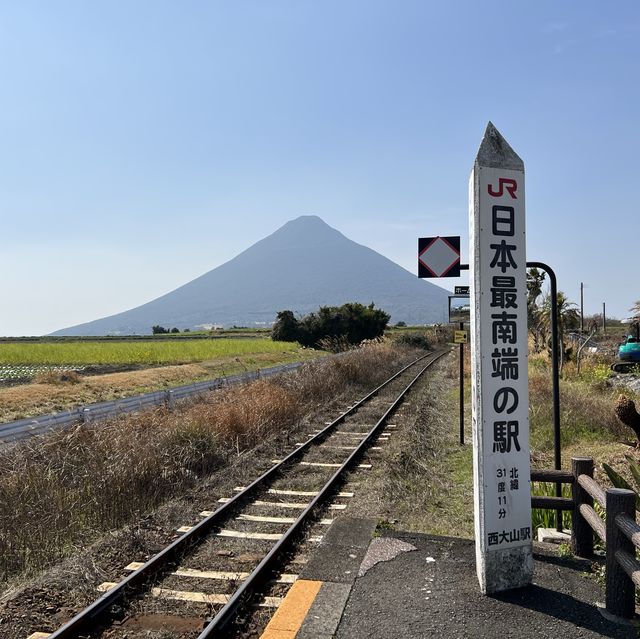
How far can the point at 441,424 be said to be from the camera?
1317 cm

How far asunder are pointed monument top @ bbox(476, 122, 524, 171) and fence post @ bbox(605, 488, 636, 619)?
236cm

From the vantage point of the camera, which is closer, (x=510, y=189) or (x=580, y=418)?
(x=510, y=189)

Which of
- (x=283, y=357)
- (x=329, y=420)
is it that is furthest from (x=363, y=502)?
(x=283, y=357)

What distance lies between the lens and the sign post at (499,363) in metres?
4.29

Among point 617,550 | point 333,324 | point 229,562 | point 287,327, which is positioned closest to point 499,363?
point 617,550

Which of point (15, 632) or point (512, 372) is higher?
point (512, 372)

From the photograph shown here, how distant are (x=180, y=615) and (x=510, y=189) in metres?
3.95

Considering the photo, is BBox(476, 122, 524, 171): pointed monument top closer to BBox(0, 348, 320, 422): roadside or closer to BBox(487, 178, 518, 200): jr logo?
BBox(487, 178, 518, 200): jr logo

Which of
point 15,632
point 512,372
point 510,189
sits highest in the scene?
point 510,189

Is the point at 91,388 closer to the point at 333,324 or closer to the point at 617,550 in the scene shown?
the point at 617,550

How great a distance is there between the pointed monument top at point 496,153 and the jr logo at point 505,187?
94 mm

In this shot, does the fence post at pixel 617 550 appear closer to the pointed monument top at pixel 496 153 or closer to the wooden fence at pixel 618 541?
the wooden fence at pixel 618 541

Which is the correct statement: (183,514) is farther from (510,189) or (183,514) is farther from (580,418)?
(580,418)

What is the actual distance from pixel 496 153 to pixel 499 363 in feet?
4.95
